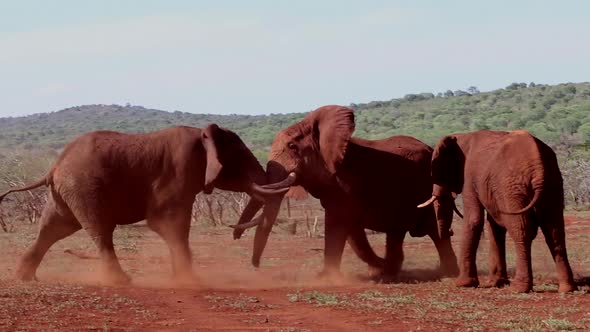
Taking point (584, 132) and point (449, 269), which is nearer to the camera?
point (449, 269)

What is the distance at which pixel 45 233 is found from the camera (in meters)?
15.9

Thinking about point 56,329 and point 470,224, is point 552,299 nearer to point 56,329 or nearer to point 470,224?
point 470,224

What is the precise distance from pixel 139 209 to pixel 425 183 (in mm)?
4491

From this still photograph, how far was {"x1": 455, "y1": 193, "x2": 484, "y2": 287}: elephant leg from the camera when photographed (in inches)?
570

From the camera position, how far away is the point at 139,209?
1552 centimetres

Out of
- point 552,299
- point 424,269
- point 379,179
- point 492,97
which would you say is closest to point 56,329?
point 552,299

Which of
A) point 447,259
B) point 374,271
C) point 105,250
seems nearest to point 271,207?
point 374,271

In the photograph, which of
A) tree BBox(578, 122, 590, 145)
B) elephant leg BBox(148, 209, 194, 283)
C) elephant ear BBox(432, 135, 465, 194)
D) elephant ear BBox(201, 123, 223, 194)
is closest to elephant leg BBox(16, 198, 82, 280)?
elephant leg BBox(148, 209, 194, 283)

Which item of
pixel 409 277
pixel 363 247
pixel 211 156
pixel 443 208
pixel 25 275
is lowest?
pixel 409 277

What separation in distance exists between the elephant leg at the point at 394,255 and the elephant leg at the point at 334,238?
39.6 inches

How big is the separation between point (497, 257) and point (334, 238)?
8.34 ft

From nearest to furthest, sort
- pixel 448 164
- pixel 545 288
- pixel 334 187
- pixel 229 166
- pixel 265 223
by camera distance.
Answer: pixel 545 288
pixel 448 164
pixel 229 166
pixel 265 223
pixel 334 187

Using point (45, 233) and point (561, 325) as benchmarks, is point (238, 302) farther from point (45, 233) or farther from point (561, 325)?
point (45, 233)

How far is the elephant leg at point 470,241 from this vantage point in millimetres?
14469
